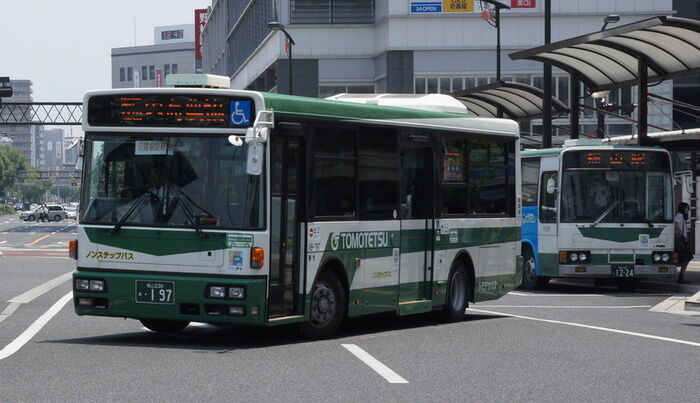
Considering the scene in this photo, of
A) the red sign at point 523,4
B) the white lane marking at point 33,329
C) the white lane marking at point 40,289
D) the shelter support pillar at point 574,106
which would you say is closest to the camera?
the white lane marking at point 33,329

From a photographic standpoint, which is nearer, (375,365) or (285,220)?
(375,365)

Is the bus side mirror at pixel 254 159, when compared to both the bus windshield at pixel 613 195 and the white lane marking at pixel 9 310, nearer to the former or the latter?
the white lane marking at pixel 9 310

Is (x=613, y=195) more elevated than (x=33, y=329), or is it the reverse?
(x=613, y=195)

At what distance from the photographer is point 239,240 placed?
536 inches

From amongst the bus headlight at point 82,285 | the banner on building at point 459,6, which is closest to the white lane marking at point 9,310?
the bus headlight at point 82,285

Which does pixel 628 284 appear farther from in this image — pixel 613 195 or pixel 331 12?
pixel 331 12

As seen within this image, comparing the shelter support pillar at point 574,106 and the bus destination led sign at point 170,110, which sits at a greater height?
the shelter support pillar at point 574,106

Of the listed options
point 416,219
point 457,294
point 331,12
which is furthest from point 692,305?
point 331,12

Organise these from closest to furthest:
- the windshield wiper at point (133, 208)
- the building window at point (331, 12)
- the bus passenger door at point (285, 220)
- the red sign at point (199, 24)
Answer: the bus passenger door at point (285, 220) → the windshield wiper at point (133, 208) → the building window at point (331, 12) → the red sign at point (199, 24)

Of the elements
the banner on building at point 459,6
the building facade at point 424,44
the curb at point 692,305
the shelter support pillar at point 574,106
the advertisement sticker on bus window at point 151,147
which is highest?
the banner on building at point 459,6

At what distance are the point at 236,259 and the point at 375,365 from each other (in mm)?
2170

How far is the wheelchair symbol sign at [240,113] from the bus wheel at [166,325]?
2.84m

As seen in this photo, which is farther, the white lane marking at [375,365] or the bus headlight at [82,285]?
the bus headlight at [82,285]

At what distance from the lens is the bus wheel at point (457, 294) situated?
18047mm
